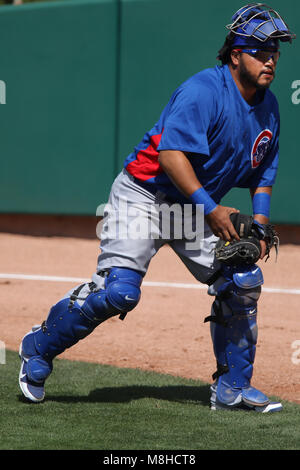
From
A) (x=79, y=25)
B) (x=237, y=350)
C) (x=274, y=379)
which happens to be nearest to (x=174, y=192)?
(x=237, y=350)

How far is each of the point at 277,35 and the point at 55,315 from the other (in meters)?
1.67

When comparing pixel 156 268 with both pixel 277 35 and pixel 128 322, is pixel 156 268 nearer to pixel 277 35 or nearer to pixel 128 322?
pixel 128 322

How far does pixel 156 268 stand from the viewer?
28.6ft

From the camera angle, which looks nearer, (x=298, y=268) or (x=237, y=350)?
(x=237, y=350)

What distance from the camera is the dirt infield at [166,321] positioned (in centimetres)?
533

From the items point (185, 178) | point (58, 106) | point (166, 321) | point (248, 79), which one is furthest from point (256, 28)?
point (58, 106)

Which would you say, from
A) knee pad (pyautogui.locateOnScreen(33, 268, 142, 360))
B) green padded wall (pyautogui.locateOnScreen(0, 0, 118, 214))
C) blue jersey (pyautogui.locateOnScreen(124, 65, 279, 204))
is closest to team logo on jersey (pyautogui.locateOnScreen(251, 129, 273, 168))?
blue jersey (pyautogui.locateOnScreen(124, 65, 279, 204))

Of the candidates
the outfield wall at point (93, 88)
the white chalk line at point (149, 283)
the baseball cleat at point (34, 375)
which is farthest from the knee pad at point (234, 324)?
the outfield wall at point (93, 88)

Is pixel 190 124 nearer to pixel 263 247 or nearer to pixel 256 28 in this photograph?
pixel 256 28

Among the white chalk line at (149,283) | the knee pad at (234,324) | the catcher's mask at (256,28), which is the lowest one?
the white chalk line at (149,283)

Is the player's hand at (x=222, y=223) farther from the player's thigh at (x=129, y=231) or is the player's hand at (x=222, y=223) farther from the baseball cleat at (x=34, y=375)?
the baseball cleat at (x=34, y=375)

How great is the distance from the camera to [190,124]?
3.92 m

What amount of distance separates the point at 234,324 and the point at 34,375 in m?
0.98

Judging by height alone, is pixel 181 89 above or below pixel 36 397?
above
